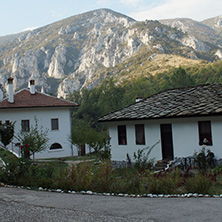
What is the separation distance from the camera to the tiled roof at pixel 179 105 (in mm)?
15109

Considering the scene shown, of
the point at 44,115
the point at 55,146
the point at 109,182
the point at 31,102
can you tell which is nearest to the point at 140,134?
the point at 109,182

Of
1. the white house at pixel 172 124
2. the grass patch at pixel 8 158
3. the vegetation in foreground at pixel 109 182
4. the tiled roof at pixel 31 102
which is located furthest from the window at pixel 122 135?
the tiled roof at pixel 31 102

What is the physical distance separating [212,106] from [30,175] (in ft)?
32.0

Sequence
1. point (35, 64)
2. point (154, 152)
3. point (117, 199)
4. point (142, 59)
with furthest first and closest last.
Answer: point (35, 64) < point (142, 59) < point (154, 152) < point (117, 199)

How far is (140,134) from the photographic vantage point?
17.8 m

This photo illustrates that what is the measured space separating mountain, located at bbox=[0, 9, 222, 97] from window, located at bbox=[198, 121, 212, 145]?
80.4 m

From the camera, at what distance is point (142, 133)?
17672 mm

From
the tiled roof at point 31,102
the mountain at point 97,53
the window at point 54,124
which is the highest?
the mountain at point 97,53

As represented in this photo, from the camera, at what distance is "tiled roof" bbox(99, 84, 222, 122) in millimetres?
15109

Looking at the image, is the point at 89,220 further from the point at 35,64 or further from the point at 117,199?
the point at 35,64

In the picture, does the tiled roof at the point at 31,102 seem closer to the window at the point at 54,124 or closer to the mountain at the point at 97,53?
the window at the point at 54,124

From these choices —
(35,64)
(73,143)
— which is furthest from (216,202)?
(35,64)

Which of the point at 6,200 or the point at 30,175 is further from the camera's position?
the point at 30,175

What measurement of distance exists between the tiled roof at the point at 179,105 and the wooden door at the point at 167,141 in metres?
1.04
